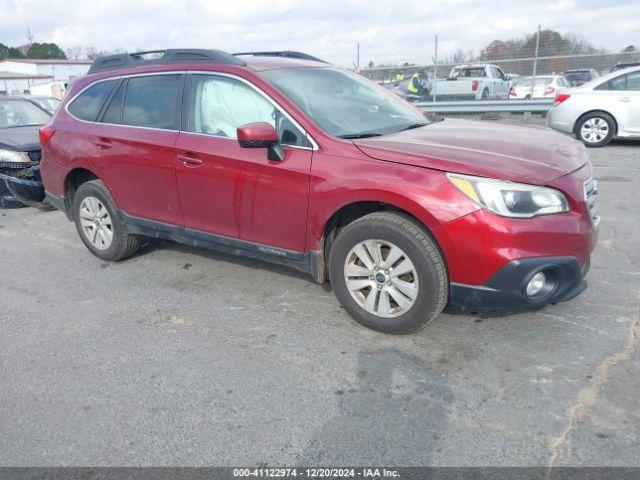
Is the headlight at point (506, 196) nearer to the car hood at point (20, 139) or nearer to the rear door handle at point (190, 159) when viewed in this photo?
the rear door handle at point (190, 159)

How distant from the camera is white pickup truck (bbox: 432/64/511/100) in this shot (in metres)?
19.2

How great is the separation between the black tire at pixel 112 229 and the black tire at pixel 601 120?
29.6 ft

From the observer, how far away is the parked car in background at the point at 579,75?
66.8ft

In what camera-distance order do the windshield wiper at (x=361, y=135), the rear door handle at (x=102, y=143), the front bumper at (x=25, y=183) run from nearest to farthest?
the windshield wiper at (x=361, y=135) < the rear door handle at (x=102, y=143) < the front bumper at (x=25, y=183)

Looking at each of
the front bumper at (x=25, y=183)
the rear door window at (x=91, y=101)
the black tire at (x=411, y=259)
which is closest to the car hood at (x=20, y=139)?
the front bumper at (x=25, y=183)

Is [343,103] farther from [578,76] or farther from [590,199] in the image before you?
[578,76]

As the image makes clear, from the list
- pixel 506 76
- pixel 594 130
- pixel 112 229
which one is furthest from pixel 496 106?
pixel 112 229

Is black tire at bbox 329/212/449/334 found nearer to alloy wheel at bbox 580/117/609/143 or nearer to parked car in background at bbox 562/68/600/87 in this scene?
alloy wheel at bbox 580/117/609/143

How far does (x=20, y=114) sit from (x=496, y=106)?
1106 centimetres

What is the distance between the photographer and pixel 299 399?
9.53ft

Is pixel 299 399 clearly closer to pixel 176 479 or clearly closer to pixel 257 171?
pixel 176 479

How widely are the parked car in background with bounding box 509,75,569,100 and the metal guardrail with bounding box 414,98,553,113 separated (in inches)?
193

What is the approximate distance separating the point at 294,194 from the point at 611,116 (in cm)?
912

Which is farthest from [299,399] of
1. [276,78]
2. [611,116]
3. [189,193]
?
[611,116]
